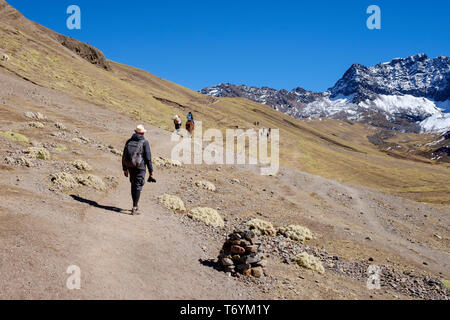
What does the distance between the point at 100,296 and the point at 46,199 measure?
5.61 meters

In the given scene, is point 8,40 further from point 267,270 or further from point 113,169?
point 267,270

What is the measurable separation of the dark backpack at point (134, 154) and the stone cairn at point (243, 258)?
3.94 metres

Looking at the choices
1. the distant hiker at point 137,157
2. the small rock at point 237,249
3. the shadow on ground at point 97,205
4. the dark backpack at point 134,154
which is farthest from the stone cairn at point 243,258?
the shadow on ground at point 97,205

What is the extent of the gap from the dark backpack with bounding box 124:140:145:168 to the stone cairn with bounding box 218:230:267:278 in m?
3.94

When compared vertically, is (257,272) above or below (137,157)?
below

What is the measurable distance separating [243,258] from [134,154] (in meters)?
4.71

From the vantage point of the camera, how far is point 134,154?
409 inches

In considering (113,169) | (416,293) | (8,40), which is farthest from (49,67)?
(416,293)

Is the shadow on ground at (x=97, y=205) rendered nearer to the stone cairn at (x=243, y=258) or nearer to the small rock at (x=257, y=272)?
the stone cairn at (x=243, y=258)

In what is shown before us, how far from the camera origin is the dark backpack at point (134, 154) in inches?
409

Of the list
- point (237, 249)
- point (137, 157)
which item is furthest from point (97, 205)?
point (237, 249)

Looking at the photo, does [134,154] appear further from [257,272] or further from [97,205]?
[257,272]

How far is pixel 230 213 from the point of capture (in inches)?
611

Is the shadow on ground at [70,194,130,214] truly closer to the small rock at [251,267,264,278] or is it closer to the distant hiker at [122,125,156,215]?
the distant hiker at [122,125,156,215]
